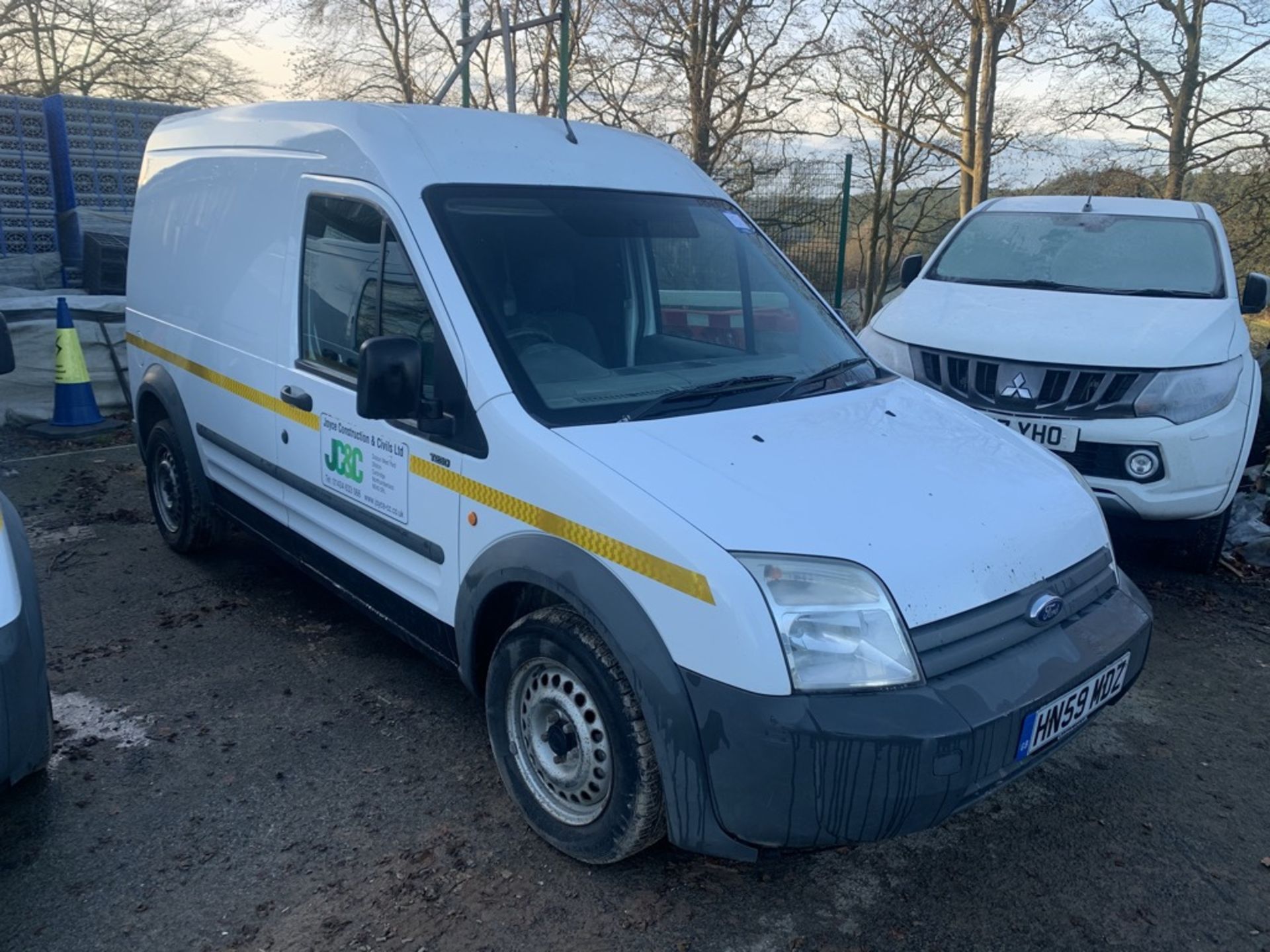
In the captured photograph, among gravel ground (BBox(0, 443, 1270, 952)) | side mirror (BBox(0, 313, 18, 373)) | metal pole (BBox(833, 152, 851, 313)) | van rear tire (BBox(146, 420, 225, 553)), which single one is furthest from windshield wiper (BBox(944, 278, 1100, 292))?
metal pole (BBox(833, 152, 851, 313))

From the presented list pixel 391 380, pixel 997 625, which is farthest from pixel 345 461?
pixel 997 625

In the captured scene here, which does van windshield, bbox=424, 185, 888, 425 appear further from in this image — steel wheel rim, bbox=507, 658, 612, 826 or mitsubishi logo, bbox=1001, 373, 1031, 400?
mitsubishi logo, bbox=1001, 373, 1031, 400

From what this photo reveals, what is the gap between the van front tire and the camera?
2619 millimetres

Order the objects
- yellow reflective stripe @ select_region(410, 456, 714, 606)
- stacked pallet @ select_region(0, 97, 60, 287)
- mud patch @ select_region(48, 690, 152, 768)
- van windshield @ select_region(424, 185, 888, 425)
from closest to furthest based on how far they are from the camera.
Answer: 1. yellow reflective stripe @ select_region(410, 456, 714, 606)
2. van windshield @ select_region(424, 185, 888, 425)
3. mud patch @ select_region(48, 690, 152, 768)
4. stacked pallet @ select_region(0, 97, 60, 287)

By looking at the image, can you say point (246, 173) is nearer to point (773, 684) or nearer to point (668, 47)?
point (773, 684)

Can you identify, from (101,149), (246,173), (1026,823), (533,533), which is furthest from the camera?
(101,149)

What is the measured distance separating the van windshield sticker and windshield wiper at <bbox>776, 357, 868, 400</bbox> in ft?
4.15

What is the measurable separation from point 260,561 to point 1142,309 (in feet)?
16.3

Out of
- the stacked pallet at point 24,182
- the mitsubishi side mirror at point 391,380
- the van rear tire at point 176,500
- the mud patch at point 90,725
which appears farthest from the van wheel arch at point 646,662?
the stacked pallet at point 24,182

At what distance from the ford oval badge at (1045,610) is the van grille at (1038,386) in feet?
8.35

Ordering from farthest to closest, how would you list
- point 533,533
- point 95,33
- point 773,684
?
1. point 95,33
2. point 533,533
3. point 773,684

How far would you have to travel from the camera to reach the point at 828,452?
2854 millimetres

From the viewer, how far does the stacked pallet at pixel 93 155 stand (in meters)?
12.0

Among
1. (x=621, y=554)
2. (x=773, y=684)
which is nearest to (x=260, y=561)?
(x=621, y=554)
